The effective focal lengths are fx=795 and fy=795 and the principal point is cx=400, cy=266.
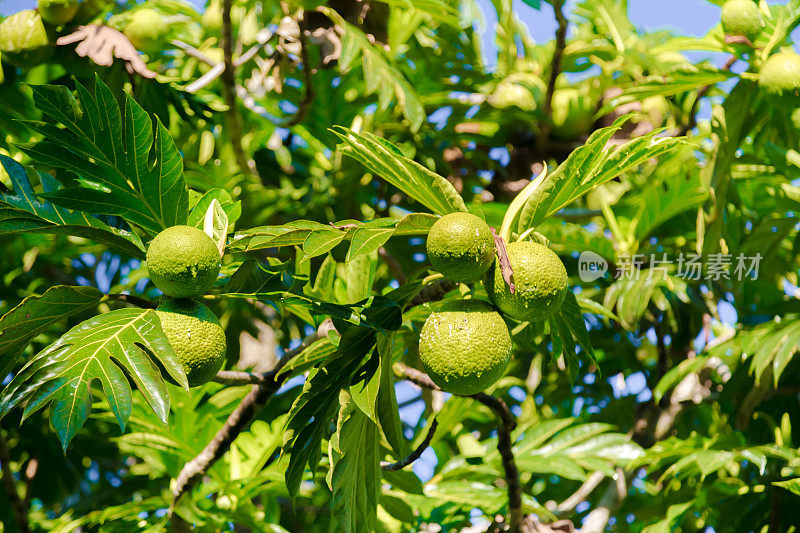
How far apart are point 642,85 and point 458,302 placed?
46.1 inches

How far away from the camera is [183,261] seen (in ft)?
3.53

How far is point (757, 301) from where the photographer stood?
2.49 m

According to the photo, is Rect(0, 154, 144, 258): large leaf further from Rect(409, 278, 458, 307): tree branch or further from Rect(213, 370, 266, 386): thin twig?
Rect(409, 278, 458, 307): tree branch

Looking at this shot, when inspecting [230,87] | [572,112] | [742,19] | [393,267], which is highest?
[742,19]

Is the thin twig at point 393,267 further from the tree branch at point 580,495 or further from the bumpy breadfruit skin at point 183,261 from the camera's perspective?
the bumpy breadfruit skin at point 183,261

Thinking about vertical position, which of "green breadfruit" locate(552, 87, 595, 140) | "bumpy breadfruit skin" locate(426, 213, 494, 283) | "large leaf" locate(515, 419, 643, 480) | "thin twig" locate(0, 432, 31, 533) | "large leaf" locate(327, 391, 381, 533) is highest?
"bumpy breadfruit skin" locate(426, 213, 494, 283)

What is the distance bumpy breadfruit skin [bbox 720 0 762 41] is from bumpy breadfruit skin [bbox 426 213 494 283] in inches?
48.2

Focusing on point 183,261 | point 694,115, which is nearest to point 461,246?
point 183,261

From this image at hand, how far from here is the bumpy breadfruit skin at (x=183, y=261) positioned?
1.08 metres

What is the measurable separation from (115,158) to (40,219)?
0.14 meters

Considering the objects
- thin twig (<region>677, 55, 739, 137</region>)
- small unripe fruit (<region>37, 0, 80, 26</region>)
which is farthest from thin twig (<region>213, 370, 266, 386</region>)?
thin twig (<region>677, 55, 739, 137</region>)

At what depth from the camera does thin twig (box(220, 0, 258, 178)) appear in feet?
6.46
